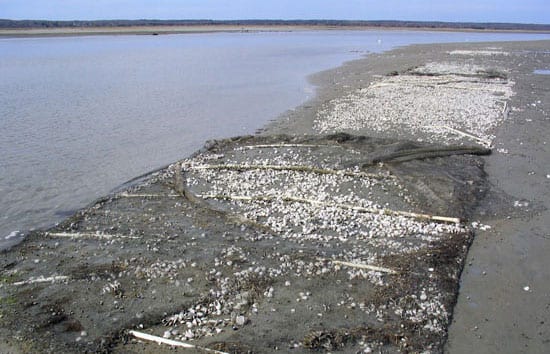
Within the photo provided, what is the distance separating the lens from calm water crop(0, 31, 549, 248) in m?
12.4

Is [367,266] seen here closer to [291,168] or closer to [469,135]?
[291,168]

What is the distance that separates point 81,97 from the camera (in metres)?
25.9

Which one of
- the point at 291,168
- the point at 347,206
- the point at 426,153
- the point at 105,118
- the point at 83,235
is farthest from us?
the point at 105,118

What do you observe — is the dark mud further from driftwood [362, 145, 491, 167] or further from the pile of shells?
the pile of shells

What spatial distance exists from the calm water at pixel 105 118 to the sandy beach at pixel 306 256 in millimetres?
1590

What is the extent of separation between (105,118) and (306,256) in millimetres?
15561

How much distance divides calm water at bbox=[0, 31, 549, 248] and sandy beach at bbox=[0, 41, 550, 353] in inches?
62.6

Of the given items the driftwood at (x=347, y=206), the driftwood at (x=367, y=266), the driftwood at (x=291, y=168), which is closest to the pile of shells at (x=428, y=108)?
the driftwood at (x=291, y=168)

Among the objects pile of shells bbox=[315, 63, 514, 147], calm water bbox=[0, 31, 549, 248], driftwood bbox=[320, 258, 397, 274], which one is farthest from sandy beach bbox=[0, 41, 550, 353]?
pile of shells bbox=[315, 63, 514, 147]

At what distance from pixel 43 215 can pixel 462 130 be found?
1426cm

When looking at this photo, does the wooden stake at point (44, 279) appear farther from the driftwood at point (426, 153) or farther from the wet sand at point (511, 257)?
the driftwood at point (426, 153)

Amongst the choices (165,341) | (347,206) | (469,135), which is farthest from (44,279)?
(469,135)

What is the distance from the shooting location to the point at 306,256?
328 inches

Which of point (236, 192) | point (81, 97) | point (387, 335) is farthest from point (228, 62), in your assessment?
point (387, 335)
